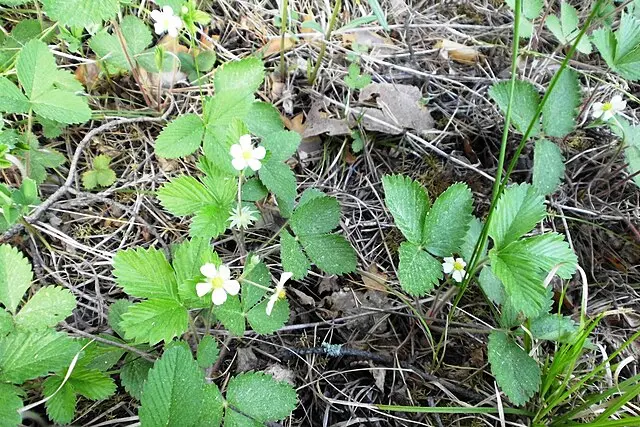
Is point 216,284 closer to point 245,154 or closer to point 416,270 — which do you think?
point 245,154

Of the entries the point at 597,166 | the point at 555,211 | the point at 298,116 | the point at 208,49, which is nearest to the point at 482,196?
the point at 555,211

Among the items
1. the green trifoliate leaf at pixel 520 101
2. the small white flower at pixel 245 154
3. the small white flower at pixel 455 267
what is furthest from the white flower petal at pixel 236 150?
the green trifoliate leaf at pixel 520 101

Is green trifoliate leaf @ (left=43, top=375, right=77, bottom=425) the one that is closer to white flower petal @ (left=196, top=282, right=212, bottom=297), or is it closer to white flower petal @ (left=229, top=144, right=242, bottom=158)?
white flower petal @ (left=196, top=282, right=212, bottom=297)

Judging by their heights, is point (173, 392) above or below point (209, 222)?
below

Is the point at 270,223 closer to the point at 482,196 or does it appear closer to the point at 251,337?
the point at 251,337

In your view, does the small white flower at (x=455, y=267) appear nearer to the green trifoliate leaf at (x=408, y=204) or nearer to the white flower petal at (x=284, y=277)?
the green trifoliate leaf at (x=408, y=204)

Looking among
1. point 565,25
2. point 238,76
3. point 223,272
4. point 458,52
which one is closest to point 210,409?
point 223,272
